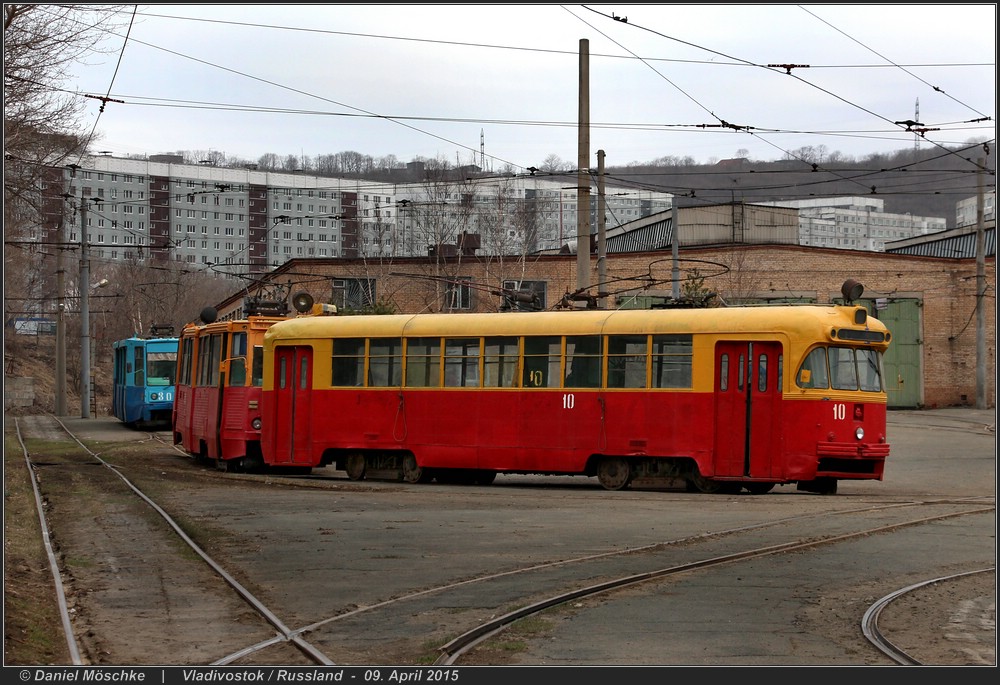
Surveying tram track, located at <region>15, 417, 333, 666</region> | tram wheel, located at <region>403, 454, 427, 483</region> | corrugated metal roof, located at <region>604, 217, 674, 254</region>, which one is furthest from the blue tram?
corrugated metal roof, located at <region>604, 217, 674, 254</region>

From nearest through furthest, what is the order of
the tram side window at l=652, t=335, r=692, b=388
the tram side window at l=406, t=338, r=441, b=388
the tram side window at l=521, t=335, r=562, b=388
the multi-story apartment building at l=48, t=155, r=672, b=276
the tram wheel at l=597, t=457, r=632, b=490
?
1. the tram side window at l=652, t=335, r=692, b=388
2. the tram wheel at l=597, t=457, r=632, b=490
3. the tram side window at l=521, t=335, r=562, b=388
4. the tram side window at l=406, t=338, r=441, b=388
5. the multi-story apartment building at l=48, t=155, r=672, b=276

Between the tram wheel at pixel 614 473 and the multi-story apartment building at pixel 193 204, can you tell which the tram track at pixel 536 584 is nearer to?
the tram wheel at pixel 614 473

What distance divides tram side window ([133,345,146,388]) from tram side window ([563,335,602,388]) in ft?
76.6

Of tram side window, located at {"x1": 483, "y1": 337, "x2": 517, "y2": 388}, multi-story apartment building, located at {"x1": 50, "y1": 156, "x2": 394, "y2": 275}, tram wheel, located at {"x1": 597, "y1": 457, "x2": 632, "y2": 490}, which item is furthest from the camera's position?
multi-story apartment building, located at {"x1": 50, "y1": 156, "x2": 394, "y2": 275}

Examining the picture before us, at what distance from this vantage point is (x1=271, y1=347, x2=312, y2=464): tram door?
2256cm

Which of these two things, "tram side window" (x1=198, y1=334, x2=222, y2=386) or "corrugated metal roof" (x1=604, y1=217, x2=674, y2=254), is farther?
"corrugated metal roof" (x1=604, y1=217, x2=674, y2=254)

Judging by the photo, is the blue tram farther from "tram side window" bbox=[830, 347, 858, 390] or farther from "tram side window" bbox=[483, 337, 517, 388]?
"tram side window" bbox=[830, 347, 858, 390]

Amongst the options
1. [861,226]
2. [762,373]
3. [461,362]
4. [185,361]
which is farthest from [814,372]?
[861,226]

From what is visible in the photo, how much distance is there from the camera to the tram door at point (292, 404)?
22562 millimetres

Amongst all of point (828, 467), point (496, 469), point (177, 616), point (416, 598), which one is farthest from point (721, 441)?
point (177, 616)

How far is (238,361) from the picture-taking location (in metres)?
24.0

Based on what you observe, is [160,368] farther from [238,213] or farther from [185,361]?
[185,361]

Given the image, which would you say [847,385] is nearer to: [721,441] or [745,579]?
[721,441]

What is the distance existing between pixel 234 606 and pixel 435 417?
11.5 m
